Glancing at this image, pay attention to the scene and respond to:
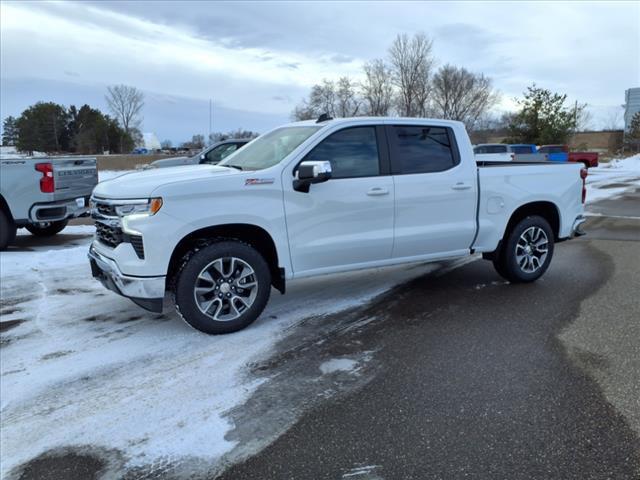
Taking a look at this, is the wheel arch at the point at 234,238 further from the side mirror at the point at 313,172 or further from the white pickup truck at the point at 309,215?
the side mirror at the point at 313,172

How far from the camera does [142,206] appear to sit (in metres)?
4.29

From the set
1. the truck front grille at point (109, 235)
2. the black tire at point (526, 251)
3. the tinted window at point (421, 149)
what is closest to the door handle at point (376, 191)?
the tinted window at point (421, 149)

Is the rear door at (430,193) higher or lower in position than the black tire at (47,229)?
higher

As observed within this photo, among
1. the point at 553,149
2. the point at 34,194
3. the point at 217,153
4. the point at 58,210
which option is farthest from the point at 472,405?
the point at 553,149

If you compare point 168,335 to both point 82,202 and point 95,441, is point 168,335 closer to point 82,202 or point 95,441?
point 95,441

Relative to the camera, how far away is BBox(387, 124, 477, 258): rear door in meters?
5.33

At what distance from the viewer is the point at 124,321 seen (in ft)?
16.7

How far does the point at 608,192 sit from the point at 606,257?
1239cm

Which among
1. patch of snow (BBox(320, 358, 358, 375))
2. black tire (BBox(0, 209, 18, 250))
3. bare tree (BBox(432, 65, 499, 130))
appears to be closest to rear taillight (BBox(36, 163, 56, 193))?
black tire (BBox(0, 209, 18, 250))

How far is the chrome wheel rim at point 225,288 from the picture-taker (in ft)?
14.9

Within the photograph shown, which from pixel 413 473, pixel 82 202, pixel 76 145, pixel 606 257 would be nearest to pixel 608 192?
pixel 606 257

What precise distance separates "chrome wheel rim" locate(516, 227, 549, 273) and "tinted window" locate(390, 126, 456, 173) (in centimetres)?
138

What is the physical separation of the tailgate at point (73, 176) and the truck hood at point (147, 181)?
4351mm

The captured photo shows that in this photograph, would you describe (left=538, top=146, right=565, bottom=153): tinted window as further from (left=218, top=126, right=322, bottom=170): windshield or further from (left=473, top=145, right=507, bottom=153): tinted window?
(left=218, top=126, right=322, bottom=170): windshield
